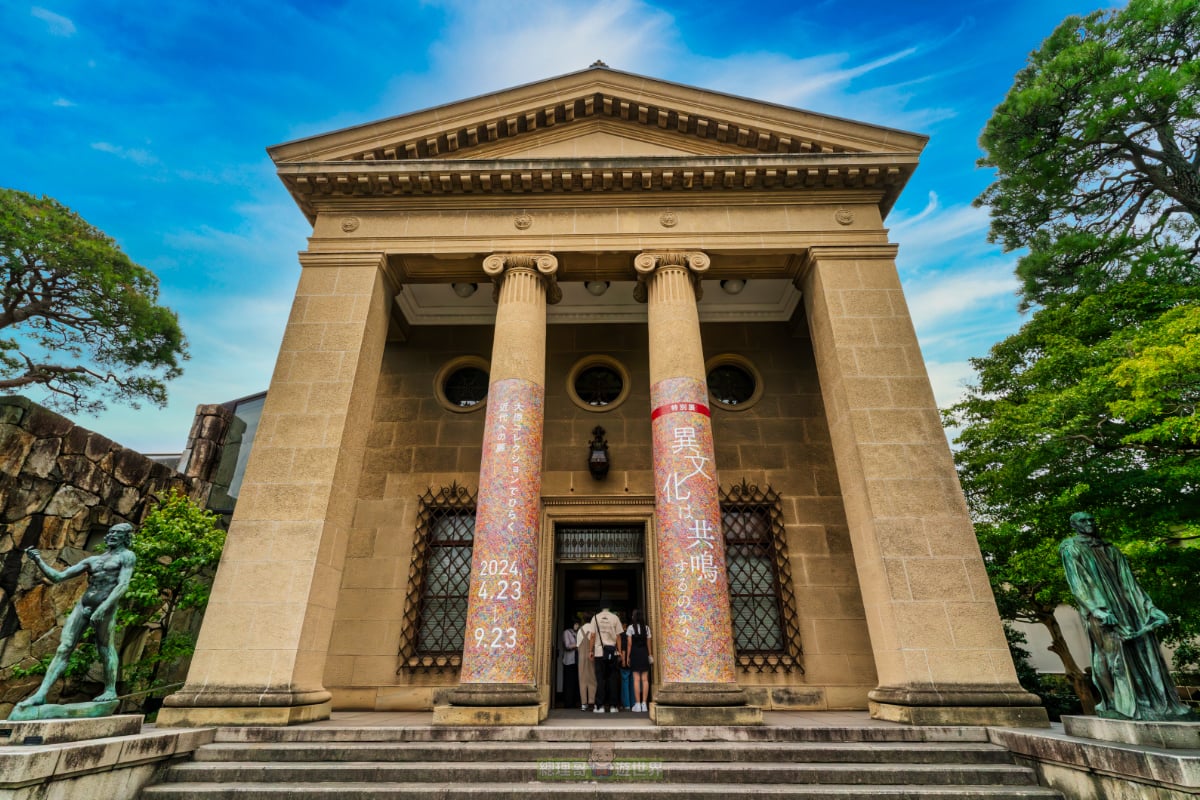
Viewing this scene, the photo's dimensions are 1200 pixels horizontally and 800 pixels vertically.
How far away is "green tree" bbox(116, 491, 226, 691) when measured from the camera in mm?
10078

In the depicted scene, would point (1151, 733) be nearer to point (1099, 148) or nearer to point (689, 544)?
point (689, 544)

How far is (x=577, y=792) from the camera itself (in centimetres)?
551

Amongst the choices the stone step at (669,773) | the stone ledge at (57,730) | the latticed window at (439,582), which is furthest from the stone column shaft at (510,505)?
the stone ledge at (57,730)

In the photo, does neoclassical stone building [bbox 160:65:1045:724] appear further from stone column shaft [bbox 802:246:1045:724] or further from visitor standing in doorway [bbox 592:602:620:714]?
visitor standing in doorway [bbox 592:602:620:714]

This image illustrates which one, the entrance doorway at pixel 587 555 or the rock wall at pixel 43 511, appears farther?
the entrance doorway at pixel 587 555

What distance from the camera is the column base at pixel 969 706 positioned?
289 inches

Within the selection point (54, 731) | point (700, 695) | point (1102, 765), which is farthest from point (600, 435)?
point (54, 731)

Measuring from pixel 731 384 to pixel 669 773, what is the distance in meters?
8.96

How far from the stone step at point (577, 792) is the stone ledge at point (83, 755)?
15.8 inches

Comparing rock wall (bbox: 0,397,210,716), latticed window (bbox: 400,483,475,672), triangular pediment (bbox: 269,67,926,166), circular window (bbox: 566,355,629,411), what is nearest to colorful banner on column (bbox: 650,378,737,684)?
circular window (bbox: 566,355,629,411)

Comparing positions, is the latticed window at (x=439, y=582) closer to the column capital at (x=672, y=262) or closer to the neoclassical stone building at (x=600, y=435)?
the neoclassical stone building at (x=600, y=435)

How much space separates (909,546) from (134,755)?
9.89 meters

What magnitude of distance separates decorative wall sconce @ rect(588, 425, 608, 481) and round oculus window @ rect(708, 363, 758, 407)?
289cm

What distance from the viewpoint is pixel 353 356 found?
9.89 metres
